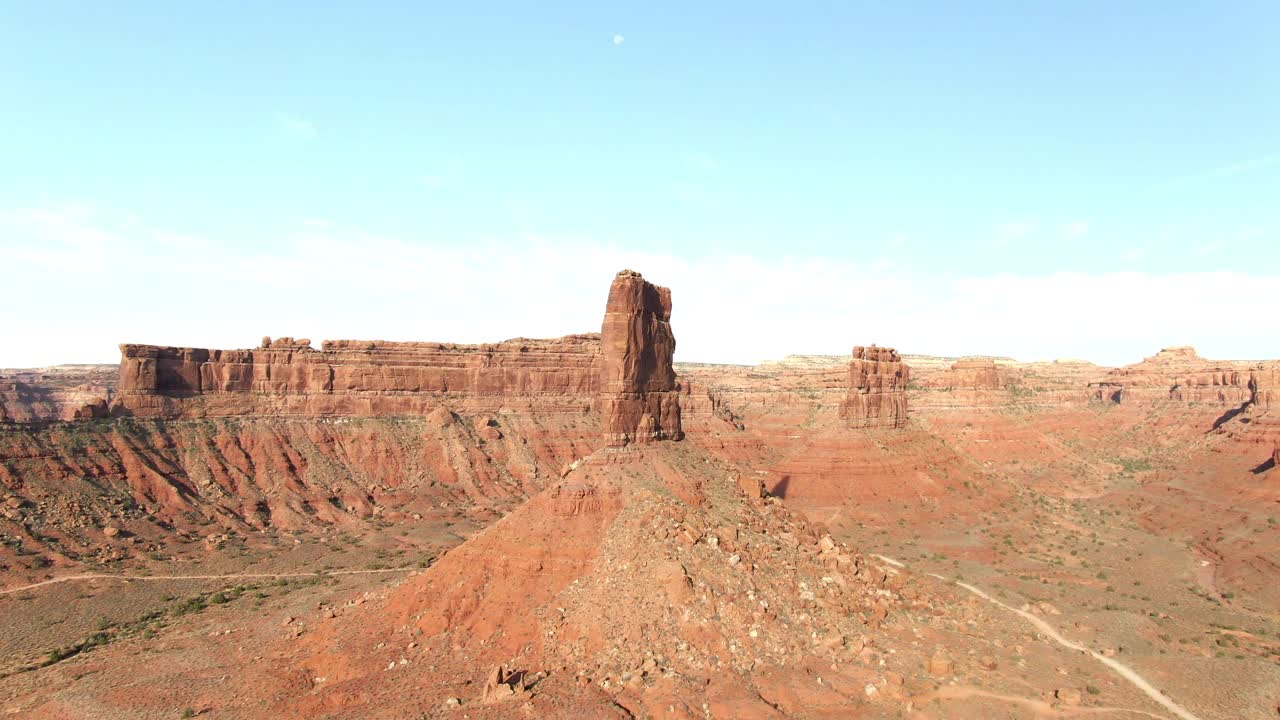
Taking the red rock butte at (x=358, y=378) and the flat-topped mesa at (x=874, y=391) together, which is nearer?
the flat-topped mesa at (x=874, y=391)

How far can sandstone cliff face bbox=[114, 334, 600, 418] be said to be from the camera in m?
71.0

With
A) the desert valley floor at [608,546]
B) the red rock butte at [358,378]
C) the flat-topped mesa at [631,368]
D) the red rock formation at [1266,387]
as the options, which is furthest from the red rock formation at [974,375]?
the flat-topped mesa at [631,368]

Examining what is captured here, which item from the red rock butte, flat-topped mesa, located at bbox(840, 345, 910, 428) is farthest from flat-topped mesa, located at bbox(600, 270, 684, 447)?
flat-topped mesa, located at bbox(840, 345, 910, 428)

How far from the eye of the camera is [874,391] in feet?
224

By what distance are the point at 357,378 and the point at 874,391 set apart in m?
53.1

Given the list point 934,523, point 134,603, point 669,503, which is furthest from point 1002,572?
point 134,603

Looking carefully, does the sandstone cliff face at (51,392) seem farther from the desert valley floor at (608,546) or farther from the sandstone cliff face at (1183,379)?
the sandstone cliff face at (1183,379)

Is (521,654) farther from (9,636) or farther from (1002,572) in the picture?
(1002,572)

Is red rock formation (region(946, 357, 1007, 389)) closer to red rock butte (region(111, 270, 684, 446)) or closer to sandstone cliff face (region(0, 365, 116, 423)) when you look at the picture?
red rock butte (region(111, 270, 684, 446))

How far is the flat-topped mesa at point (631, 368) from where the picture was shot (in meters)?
33.6

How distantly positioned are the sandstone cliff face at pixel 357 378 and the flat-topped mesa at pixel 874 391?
35.1 meters

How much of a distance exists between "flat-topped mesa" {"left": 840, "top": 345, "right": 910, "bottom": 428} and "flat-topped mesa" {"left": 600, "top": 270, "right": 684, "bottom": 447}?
1443 inches

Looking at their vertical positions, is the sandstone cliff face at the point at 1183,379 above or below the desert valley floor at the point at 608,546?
above

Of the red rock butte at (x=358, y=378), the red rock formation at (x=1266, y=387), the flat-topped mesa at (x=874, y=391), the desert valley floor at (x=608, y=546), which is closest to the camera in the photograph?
the desert valley floor at (x=608, y=546)
